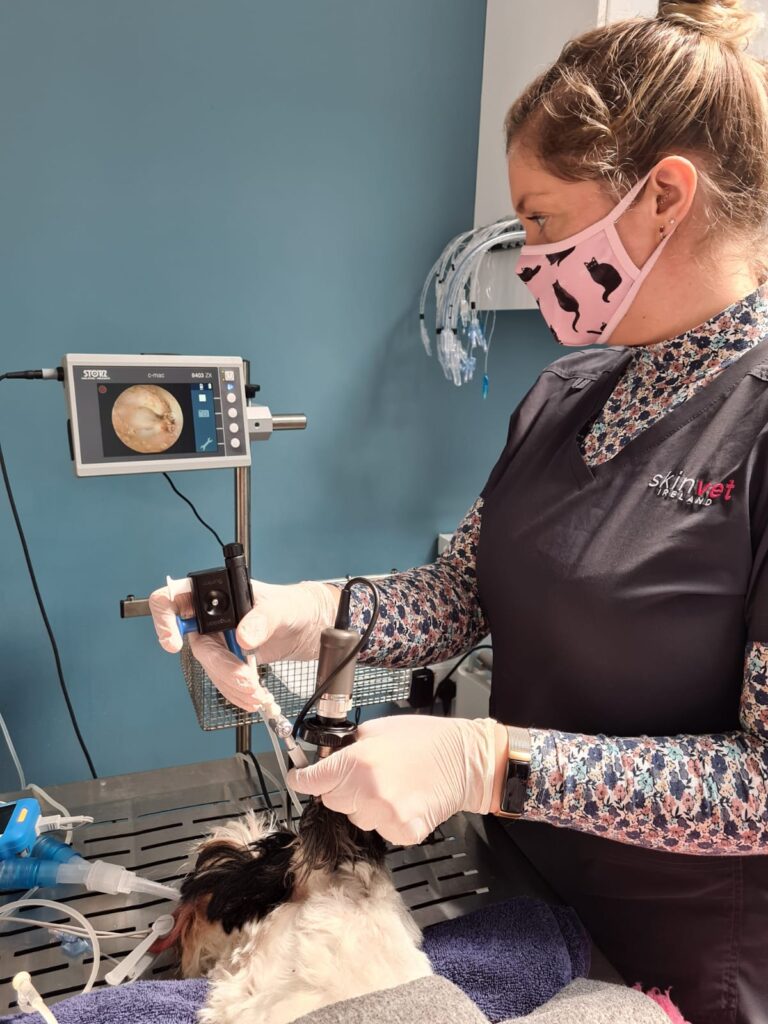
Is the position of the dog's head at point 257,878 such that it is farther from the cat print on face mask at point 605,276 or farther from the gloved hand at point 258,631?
the cat print on face mask at point 605,276

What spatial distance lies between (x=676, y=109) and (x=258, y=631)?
0.74 metres

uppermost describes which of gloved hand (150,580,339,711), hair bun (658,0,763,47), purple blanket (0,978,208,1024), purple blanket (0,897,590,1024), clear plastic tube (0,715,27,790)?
hair bun (658,0,763,47)

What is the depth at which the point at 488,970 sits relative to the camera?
2.37ft

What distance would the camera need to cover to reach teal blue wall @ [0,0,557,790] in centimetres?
147

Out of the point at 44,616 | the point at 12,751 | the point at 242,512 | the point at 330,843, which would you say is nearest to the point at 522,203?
the point at 242,512

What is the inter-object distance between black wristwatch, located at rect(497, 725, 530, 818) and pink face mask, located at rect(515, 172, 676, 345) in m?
0.53

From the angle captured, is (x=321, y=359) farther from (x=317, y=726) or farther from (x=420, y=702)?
(x=317, y=726)

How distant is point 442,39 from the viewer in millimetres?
1703

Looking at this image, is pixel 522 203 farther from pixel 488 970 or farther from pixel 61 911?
pixel 61 911

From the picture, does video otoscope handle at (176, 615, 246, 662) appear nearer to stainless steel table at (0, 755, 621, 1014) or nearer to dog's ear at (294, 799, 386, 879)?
dog's ear at (294, 799, 386, 879)

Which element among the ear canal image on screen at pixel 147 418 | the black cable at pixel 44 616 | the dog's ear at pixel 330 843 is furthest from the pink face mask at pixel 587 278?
the black cable at pixel 44 616

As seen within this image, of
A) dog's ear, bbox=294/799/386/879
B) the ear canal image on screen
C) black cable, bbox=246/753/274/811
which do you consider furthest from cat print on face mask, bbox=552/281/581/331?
black cable, bbox=246/753/274/811

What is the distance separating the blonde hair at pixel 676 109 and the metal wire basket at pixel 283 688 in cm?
76

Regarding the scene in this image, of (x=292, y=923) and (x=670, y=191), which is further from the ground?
(x=670, y=191)
